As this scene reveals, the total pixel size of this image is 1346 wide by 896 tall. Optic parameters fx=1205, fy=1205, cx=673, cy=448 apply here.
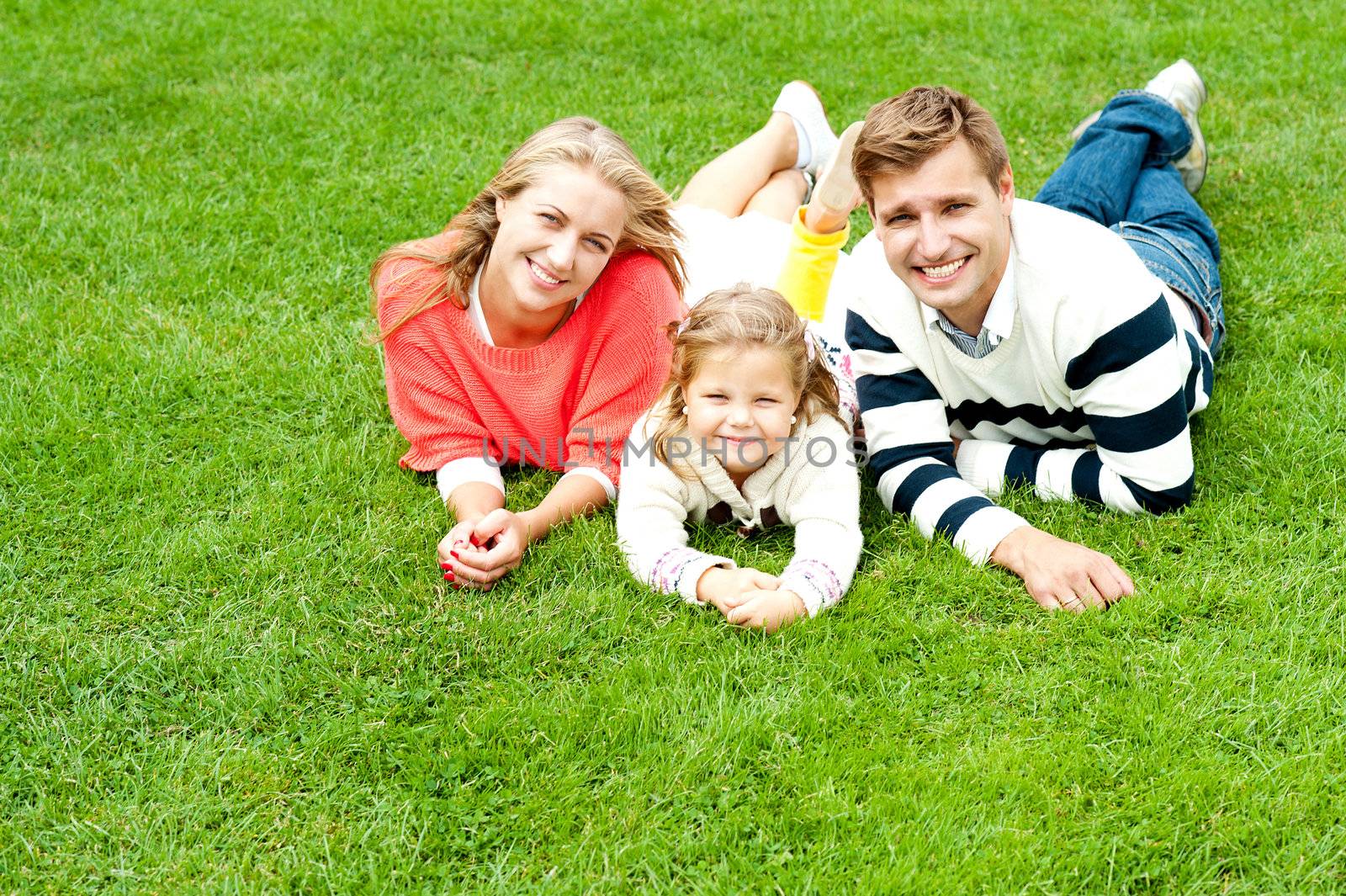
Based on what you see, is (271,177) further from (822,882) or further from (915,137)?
(822,882)

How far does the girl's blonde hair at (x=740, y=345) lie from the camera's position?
3.16 meters

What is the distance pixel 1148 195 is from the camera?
14.5ft

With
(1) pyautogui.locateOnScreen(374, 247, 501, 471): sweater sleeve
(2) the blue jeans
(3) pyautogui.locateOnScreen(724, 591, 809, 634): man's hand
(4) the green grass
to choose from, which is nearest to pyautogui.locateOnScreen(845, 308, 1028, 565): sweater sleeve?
(4) the green grass

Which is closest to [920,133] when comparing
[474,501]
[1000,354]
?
[1000,354]

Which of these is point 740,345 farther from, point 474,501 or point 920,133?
point 474,501

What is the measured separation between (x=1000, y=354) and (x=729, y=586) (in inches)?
38.7

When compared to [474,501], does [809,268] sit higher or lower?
higher

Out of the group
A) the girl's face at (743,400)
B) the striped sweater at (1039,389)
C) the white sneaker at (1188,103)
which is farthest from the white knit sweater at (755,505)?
the white sneaker at (1188,103)

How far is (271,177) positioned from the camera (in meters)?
5.51

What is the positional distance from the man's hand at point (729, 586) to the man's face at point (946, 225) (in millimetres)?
850

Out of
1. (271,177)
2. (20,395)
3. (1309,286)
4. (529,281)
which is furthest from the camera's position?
(271,177)

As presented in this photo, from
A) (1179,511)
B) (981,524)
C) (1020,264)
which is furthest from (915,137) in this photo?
(1179,511)

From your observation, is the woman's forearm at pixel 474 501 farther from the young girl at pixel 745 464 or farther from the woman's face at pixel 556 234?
the woman's face at pixel 556 234

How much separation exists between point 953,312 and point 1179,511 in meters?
0.87
